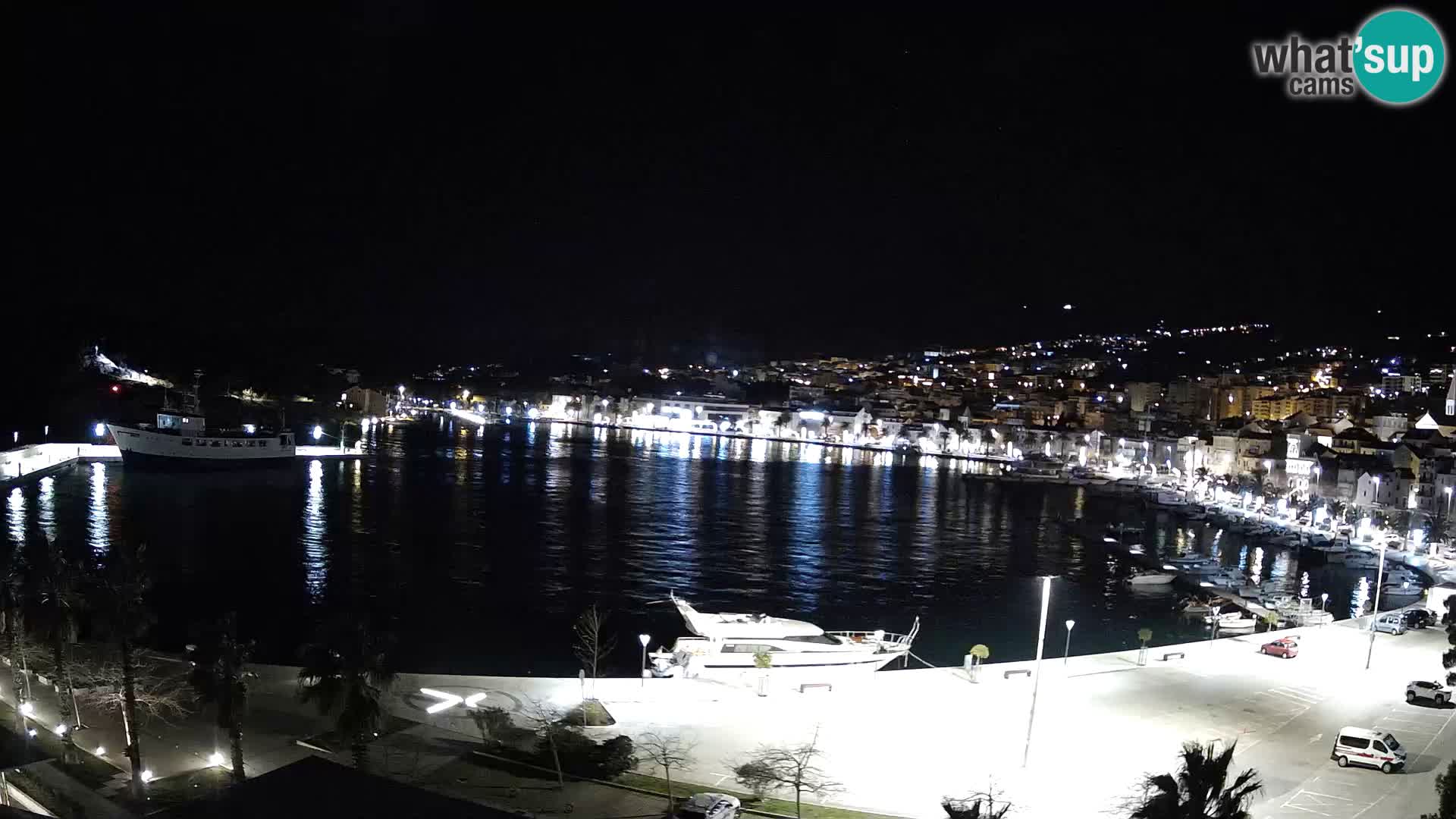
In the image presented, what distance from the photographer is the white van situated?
9.98 m

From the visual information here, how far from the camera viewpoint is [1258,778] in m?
9.68

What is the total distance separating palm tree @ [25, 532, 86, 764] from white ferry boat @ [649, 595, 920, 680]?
7649 millimetres

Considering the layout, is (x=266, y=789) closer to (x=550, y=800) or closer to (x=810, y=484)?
(x=550, y=800)

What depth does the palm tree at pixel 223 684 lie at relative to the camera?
8750 mm

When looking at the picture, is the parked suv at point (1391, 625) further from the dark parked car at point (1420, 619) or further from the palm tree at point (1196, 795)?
the palm tree at point (1196, 795)

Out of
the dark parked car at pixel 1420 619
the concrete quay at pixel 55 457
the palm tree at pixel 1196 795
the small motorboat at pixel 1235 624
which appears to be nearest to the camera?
the palm tree at pixel 1196 795

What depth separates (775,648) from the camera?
16.4m

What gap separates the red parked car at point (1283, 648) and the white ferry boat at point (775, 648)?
5.61 metres

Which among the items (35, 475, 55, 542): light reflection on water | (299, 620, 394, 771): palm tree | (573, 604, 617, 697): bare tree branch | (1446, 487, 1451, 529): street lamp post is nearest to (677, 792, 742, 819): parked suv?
(299, 620, 394, 771): palm tree

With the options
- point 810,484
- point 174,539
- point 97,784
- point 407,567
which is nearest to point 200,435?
point 174,539

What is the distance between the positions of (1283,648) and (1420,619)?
19.7ft

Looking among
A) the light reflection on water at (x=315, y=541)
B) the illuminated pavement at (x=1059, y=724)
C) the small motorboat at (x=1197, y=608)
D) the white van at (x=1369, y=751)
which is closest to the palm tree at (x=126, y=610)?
the illuminated pavement at (x=1059, y=724)

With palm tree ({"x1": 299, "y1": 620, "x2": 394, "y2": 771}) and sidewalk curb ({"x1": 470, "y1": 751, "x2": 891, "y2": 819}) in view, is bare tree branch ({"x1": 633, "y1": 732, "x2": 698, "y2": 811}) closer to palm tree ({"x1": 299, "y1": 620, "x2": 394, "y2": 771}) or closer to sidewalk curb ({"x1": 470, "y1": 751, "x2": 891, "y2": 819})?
sidewalk curb ({"x1": 470, "y1": 751, "x2": 891, "y2": 819})

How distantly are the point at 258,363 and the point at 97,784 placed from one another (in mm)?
91682
